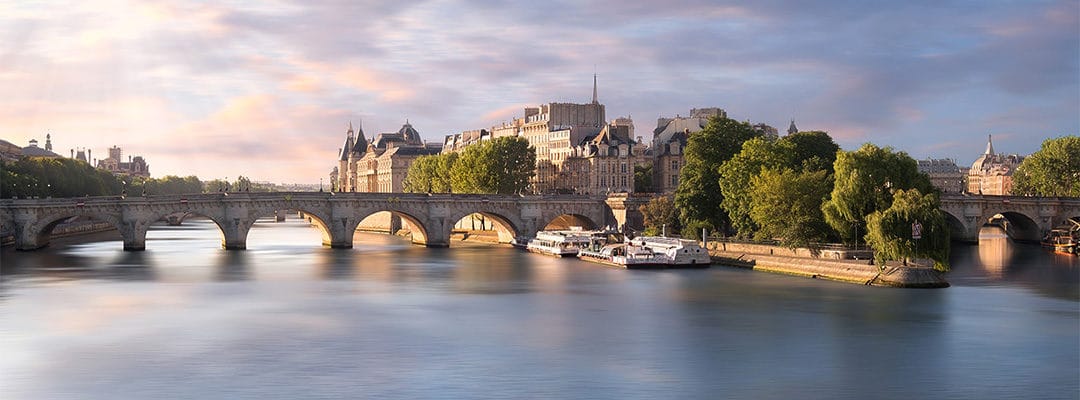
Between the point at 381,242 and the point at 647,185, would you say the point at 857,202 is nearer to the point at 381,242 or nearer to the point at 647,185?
the point at 381,242

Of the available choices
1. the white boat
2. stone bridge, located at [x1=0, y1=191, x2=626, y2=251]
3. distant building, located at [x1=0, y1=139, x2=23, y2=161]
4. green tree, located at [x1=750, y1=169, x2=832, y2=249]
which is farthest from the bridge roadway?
distant building, located at [x1=0, y1=139, x2=23, y2=161]

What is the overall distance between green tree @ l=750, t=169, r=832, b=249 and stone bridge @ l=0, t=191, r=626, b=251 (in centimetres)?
2855

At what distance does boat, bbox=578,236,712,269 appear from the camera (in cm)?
7562

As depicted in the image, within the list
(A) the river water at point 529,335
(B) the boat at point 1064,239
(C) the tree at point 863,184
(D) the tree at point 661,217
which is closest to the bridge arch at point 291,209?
(A) the river water at point 529,335

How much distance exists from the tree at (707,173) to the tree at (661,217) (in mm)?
1290

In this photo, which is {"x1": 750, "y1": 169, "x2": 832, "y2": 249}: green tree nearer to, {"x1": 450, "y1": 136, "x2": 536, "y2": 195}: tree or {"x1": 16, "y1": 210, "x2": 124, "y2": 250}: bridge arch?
{"x1": 16, "y1": 210, "x2": 124, "y2": 250}: bridge arch

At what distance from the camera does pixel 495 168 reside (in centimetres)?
12812

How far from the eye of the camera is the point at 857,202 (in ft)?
216

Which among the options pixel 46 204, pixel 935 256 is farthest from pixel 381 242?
pixel 935 256

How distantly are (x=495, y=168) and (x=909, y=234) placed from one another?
236ft

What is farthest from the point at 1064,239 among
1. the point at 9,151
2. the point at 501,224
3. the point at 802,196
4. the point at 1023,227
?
the point at 9,151

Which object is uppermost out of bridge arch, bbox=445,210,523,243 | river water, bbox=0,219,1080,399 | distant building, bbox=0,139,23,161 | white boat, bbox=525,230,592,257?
distant building, bbox=0,139,23,161

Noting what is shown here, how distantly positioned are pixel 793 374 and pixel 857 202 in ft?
97.0

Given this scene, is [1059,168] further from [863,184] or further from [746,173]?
[863,184]
